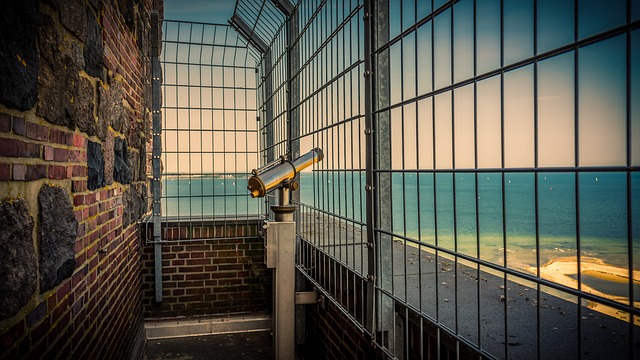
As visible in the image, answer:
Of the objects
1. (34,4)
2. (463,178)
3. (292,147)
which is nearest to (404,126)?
(463,178)

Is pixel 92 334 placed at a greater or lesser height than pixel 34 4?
lesser

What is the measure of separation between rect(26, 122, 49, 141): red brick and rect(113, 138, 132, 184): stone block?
50.0 inches

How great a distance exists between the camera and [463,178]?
1660 mm

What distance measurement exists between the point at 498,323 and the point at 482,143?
79 cm

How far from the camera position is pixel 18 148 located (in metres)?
1.30

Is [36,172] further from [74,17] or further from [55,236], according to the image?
[74,17]

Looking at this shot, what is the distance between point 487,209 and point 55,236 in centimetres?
2397

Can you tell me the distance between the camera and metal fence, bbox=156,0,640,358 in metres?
1.01

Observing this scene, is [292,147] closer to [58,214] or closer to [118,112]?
[118,112]

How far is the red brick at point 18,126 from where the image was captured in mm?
1271

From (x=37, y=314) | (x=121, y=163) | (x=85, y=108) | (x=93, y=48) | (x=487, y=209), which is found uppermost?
(x=93, y=48)

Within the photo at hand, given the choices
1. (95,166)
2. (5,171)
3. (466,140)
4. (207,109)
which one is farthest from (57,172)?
(207,109)

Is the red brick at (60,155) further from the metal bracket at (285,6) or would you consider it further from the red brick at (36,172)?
the metal bracket at (285,6)

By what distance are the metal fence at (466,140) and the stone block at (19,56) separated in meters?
1.33
